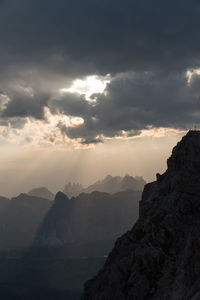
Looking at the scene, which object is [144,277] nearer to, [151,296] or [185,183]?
[151,296]

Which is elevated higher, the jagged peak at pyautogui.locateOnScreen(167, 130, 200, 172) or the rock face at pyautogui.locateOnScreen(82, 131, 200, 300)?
the jagged peak at pyautogui.locateOnScreen(167, 130, 200, 172)

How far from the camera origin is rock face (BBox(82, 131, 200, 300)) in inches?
3292

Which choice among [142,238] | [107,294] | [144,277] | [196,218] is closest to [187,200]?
[196,218]

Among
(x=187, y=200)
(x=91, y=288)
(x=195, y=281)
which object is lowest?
(x=91, y=288)

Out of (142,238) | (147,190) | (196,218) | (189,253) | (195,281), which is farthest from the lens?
(147,190)

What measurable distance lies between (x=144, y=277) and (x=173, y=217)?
55.9 feet

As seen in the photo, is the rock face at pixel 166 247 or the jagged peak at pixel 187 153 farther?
the jagged peak at pixel 187 153

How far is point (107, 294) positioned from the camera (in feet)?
323

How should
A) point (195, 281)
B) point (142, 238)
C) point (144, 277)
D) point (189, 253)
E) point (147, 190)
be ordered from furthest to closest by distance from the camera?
point (147, 190)
point (142, 238)
point (144, 277)
point (189, 253)
point (195, 281)

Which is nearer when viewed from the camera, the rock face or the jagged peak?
the rock face

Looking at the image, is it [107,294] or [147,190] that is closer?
[107,294]

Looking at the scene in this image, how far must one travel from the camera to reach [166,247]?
94062 mm

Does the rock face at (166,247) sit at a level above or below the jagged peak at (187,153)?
below

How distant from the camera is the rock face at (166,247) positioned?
83625 mm
